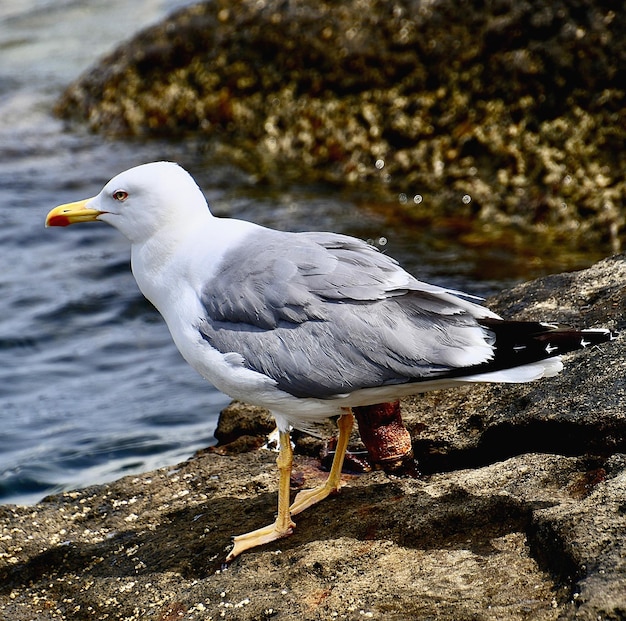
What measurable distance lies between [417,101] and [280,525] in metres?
6.24

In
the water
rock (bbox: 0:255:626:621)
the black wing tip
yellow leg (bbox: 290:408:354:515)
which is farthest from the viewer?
the water

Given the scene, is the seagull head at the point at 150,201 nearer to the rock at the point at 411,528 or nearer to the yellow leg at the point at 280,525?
the yellow leg at the point at 280,525

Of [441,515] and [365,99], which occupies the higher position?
[365,99]

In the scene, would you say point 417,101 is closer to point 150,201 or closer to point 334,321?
point 150,201

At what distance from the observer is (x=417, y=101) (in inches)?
373

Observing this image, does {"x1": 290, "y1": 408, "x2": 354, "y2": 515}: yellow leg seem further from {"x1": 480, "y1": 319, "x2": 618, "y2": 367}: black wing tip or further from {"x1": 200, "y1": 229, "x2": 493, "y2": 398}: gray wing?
{"x1": 480, "y1": 319, "x2": 618, "y2": 367}: black wing tip

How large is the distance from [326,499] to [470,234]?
15.4 feet

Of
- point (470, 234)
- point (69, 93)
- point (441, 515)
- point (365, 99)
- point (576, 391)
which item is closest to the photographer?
point (441, 515)

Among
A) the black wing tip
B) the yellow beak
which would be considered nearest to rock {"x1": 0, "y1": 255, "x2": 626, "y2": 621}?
the black wing tip

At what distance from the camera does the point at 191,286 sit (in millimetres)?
4215

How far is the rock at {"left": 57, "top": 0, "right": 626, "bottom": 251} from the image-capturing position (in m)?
8.58

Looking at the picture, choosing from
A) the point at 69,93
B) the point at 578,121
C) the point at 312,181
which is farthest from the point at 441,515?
the point at 69,93

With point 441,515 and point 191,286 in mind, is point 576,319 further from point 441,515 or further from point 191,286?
point 191,286

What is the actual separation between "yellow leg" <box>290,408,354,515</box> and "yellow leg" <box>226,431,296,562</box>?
150 millimetres
